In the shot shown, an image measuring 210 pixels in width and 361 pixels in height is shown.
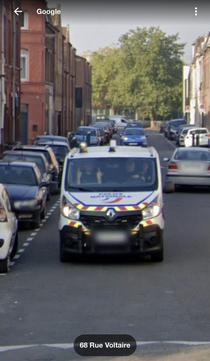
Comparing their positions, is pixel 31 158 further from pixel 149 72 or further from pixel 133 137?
pixel 149 72

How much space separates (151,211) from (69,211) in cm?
135

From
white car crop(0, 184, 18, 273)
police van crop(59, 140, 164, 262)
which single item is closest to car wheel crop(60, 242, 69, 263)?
police van crop(59, 140, 164, 262)

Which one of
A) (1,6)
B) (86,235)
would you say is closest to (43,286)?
(86,235)

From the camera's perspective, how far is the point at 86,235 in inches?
552

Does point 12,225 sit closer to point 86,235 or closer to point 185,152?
point 86,235

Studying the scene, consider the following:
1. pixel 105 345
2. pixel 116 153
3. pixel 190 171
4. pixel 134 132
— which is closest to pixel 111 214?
pixel 116 153

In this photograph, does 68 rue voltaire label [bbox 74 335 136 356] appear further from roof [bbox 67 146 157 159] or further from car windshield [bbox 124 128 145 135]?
car windshield [bbox 124 128 145 135]

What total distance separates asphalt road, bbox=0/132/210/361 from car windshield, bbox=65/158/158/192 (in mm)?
1313

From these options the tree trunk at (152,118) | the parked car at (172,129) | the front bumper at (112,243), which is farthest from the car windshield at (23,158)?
the tree trunk at (152,118)

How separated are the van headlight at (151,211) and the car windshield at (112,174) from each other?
0.41 m

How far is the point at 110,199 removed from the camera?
46.3 feet

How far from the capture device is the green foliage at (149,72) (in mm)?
106312

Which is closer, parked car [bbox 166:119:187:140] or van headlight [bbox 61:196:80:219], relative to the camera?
van headlight [bbox 61:196:80:219]

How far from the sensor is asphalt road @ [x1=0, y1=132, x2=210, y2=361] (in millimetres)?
8852
